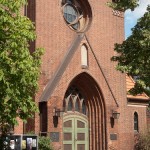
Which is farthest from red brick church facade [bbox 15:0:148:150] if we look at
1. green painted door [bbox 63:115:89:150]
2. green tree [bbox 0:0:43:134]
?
green tree [bbox 0:0:43:134]

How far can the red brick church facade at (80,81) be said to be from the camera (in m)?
21.2

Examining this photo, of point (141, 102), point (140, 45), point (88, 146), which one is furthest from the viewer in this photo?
point (141, 102)

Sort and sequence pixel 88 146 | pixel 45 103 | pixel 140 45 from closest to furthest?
1. pixel 140 45
2. pixel 45 103
3. pixel 88 146

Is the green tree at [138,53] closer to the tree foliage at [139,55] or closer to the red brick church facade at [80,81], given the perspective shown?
the tree foliage at [139,55]

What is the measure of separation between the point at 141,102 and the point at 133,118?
1.56 metres

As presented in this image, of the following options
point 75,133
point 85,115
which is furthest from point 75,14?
point 75,133

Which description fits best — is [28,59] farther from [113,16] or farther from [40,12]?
[113,16]

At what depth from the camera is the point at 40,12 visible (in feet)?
73.0

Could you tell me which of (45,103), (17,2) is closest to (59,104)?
(45,103)

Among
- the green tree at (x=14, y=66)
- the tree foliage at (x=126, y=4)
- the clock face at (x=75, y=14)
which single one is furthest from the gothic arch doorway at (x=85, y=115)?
the green tree at (x=14, y=66)

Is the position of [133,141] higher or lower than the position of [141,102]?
lower

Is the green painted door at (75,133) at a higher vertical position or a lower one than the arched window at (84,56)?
lower

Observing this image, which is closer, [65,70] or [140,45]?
[140,45]

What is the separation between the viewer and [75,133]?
23156 mm
